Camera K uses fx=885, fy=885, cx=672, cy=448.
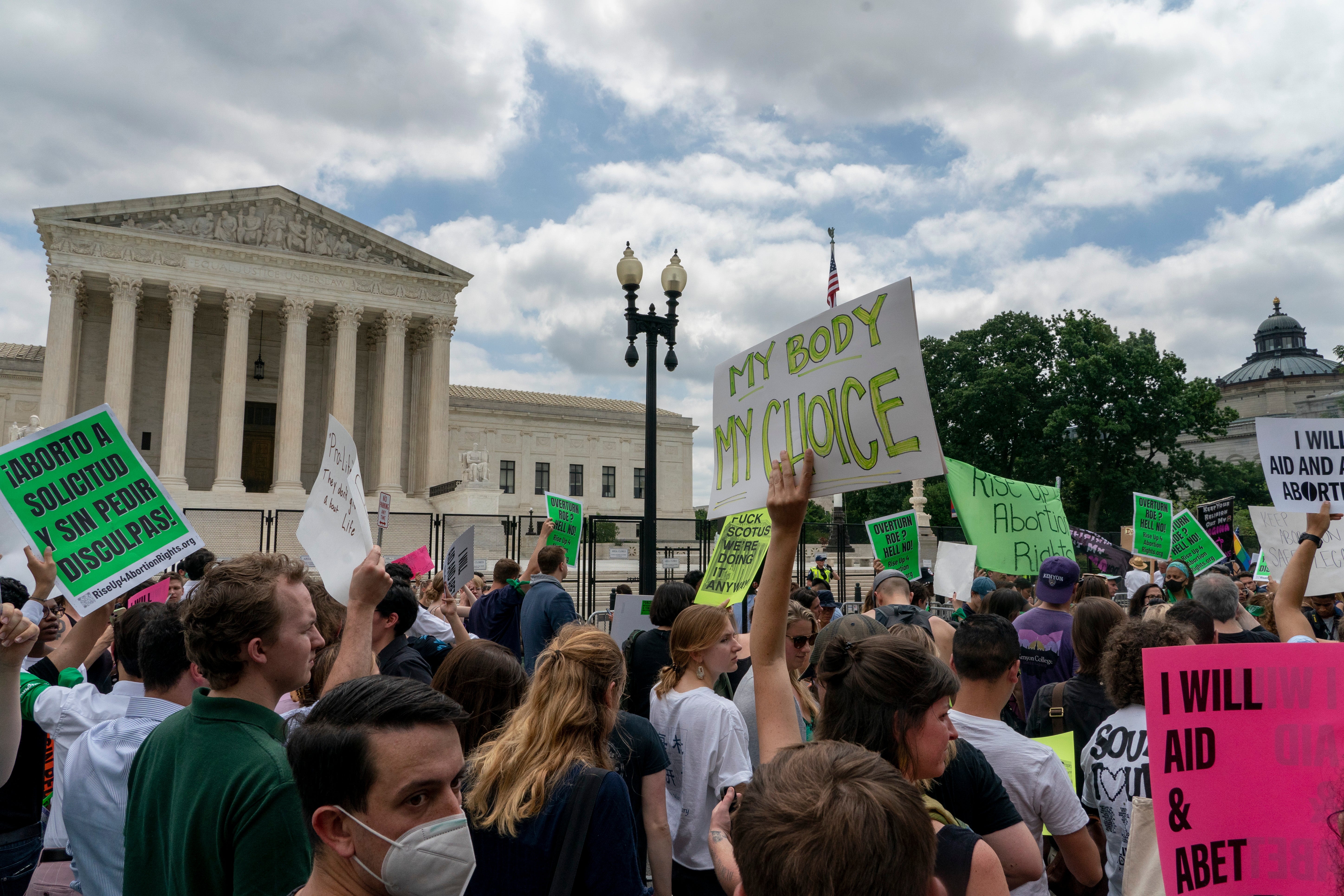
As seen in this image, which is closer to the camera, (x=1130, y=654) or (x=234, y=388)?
(x=1130, y=654)

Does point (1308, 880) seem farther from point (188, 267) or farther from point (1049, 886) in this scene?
point (188, 267)

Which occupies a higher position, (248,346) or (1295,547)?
(248,346)

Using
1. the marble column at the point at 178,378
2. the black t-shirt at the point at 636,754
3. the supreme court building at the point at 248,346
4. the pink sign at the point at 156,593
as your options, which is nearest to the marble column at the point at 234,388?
the supreme court building at the point at 248,346

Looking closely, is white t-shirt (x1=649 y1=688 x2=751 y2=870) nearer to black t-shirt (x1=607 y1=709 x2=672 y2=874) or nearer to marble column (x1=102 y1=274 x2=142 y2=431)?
black t-shirt (x1=607 y1=709 x2=672 y2=874)

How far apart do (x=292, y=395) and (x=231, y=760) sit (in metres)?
41.8

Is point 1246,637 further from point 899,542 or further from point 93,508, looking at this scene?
point 93,508

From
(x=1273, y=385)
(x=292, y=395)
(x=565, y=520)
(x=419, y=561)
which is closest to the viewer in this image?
(x=565, y=520)

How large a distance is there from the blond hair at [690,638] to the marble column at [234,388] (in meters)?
39.8

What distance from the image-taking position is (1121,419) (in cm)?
4462

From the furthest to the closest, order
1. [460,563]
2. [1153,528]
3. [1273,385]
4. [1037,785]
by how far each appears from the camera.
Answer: [1273,385], [1153,528], [460,563], [1037,785]

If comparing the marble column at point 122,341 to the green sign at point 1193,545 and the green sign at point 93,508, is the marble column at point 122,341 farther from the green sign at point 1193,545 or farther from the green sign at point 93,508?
the green sign at point 1193,545

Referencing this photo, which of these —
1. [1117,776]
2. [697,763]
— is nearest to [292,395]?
[697,763]

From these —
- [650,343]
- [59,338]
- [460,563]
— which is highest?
[59,338]

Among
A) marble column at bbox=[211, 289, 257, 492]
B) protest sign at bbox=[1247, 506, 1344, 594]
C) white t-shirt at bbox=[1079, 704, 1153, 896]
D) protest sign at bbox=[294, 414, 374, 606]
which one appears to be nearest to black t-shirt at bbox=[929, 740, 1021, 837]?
white t-shirt at bbox=[1079, 704, 1153, 896]
